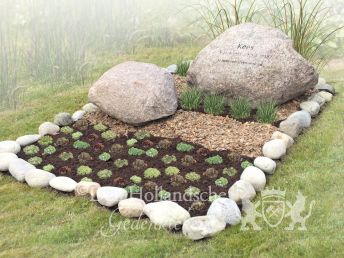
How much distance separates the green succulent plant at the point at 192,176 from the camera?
5.19 m

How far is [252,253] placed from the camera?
4184 millimetres

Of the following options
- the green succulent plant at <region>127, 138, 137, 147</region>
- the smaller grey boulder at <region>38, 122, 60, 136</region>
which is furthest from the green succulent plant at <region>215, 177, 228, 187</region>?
the smaller grey boulder at <region>38, 122, 60, 136</region>

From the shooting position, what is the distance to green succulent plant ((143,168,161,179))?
17.2ft

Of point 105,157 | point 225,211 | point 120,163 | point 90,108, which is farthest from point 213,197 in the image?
point 90,108

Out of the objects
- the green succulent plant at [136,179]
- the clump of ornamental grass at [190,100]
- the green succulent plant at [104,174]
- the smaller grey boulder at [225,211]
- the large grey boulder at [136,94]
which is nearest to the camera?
the smaller grey boulder at [225,211]

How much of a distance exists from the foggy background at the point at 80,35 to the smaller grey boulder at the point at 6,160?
1.39 meters

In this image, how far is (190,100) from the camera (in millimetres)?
6516

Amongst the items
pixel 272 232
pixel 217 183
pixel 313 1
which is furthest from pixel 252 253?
pixel 313 1

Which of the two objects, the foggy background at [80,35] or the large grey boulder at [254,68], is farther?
the foggy background at [80,35]

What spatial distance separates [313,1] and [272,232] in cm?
704

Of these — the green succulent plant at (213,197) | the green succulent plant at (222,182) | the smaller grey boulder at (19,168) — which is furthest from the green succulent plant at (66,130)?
the green succulent plant at (213,197)

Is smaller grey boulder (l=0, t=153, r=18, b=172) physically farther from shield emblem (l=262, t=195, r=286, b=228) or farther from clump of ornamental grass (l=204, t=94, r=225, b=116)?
shield emblem (l=262, t=195, r=286, b=228)

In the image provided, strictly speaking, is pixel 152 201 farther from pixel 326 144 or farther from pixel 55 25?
pixel 55 25

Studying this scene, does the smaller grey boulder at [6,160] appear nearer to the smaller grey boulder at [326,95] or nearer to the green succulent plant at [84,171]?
the green succulent plant at [84,171]
